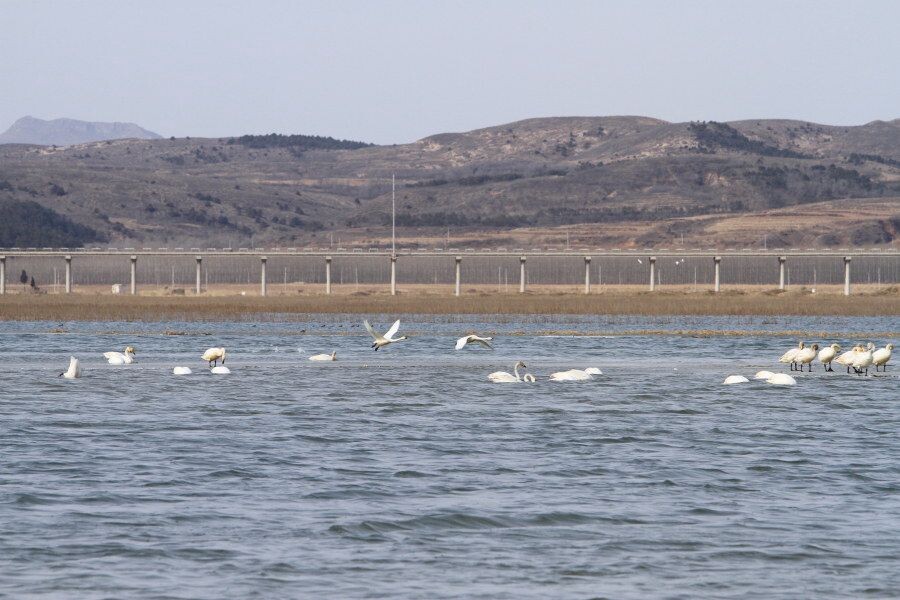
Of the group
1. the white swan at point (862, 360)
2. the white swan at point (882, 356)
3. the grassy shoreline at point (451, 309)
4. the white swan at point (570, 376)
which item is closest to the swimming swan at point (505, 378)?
the white swan at point (570, 376)

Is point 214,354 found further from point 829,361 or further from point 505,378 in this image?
point 829,361

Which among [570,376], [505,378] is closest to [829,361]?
[570,376]

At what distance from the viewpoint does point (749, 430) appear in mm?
30406

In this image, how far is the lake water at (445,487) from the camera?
1675 cm

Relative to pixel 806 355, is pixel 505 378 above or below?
below

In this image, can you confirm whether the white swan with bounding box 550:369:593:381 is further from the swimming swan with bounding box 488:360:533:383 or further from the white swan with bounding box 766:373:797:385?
the white swan with bounding box 766:373:797:385

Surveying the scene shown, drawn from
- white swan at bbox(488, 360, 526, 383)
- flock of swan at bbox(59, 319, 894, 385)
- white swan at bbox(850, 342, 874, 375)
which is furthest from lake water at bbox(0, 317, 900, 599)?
white swan at bbox(850, 342, 874, 375)

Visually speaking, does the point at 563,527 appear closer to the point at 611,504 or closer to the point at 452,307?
the point at 611,504

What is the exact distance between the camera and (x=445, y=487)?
22438 mm

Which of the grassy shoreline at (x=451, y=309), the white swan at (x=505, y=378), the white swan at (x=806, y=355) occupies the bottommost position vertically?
the grassy shoreline at (x=451, y=309)

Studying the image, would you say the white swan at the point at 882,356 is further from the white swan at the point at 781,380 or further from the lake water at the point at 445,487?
the white swan at the point at 781,380

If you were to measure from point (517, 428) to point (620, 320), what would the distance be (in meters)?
58.4

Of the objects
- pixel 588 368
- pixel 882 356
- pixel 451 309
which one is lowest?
pixel 451 309

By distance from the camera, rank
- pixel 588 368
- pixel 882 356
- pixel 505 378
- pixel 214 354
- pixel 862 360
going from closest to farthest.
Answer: pixel 505 378 → pixel 862 360 → pixel 882 356 → pixel 588 368 → pixel 214 354
